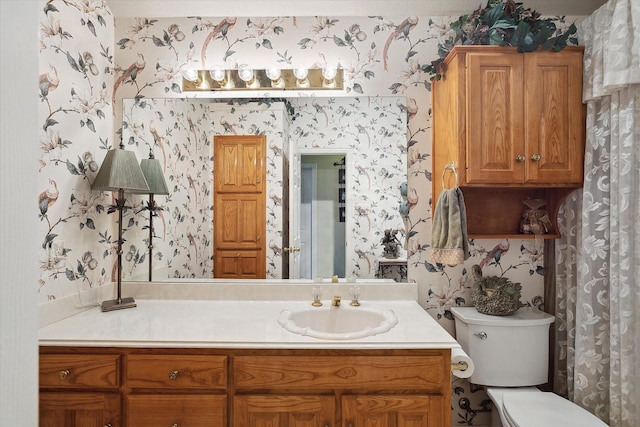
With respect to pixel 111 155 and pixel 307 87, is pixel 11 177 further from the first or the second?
pixel 307 87

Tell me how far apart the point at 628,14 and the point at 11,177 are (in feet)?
6.97

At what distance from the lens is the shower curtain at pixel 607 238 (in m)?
1.52

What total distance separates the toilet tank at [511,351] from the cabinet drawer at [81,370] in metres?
1.63

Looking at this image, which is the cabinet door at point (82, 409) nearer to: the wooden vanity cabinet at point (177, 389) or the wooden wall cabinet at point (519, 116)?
the wooden vanity cabinet at point (177, 389)

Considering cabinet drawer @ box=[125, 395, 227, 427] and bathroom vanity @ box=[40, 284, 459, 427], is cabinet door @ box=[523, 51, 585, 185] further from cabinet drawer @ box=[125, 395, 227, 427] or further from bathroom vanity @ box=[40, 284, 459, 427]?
cabinet drawer @ box=[125, 395, 227, 427]

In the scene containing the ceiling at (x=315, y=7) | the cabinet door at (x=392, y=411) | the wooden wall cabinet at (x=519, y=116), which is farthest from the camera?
the ceiling at (x=315, y=7)

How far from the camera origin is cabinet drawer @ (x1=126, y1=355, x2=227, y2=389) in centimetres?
143

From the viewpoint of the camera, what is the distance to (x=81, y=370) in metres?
1.43

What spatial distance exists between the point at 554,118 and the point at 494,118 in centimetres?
29

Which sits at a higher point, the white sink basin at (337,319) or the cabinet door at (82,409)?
the white sink basin at (337,319)

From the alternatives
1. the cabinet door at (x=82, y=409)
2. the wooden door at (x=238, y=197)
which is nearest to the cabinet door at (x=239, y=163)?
the wooden door at (x=238, y=197)

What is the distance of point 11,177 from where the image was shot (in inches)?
16.8

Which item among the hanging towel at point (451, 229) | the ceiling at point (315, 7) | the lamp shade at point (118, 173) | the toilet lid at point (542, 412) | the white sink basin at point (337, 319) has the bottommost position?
the toilet lid at point (542, 412)

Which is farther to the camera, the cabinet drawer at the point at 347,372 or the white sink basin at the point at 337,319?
the white sink basin at the point at 337,319
